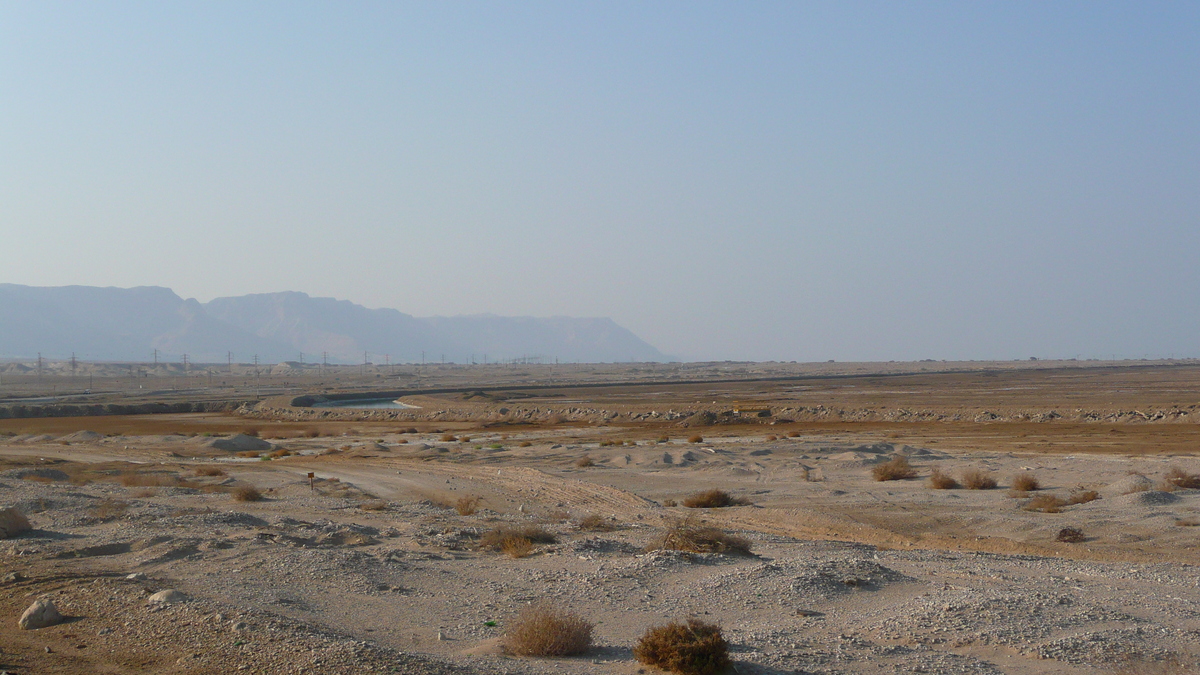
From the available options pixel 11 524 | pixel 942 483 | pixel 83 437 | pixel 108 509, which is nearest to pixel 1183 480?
pixel 942 483

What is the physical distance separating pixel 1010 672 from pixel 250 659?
7.82m

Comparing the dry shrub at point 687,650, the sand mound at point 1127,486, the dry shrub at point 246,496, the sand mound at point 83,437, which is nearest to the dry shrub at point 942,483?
the sand mound at point 1127,486

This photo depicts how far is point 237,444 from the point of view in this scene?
4953cm

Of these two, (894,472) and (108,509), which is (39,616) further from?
(894,472)

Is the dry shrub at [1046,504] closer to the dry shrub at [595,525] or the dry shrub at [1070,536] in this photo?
the dry shrub at [1070,536]

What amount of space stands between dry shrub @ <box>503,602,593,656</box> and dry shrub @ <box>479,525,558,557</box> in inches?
227

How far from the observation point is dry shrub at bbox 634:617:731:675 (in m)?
8.37

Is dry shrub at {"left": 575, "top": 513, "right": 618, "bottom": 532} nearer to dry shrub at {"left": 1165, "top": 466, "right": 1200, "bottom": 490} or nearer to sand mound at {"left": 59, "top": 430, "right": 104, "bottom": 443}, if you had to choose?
dry shrub at {"left": 1165, "top": 466, "right": 1200, "bottom": 490}

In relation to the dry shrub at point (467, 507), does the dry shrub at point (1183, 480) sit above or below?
above

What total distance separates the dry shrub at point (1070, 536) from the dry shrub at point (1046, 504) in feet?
10.0

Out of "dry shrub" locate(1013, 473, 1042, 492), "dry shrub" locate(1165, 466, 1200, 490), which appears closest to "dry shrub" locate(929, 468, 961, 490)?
"dry shrub" locate(1013, 473, 1042, 492)

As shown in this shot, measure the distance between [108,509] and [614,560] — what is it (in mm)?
12972

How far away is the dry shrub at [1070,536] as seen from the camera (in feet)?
60.0

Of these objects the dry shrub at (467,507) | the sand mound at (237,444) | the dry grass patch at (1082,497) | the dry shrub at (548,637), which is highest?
the dry shrub at (548,637)
